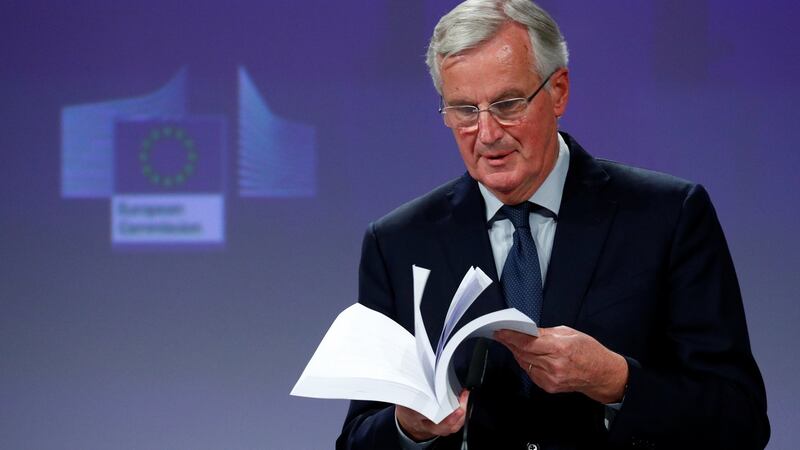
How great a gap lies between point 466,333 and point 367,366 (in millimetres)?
200

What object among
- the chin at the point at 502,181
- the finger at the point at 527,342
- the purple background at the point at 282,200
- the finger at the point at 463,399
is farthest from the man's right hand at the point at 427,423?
the purple background at the point at 282,200

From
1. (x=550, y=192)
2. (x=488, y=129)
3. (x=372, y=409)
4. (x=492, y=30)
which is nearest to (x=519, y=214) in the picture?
(x=550, y=192)

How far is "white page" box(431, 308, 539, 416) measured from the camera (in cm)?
135

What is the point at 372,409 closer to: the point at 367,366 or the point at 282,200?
the point at 367,366

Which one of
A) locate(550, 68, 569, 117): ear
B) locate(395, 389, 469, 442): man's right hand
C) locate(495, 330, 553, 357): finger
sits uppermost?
locate(550, 68, 569, 117): ear

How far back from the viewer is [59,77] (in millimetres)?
3615

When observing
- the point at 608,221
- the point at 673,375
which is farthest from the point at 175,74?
the point at 673,375

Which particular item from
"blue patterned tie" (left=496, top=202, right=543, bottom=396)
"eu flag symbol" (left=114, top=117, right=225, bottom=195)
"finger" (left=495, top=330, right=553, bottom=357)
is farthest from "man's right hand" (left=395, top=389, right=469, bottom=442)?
"eu flag symbol" (left=114, top=117, right=225, bottom=195)

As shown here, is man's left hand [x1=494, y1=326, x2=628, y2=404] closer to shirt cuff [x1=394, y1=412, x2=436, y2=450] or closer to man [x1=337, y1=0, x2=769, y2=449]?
man [x1=337, y1=0, x2=769, y2=449]

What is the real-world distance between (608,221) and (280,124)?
6.49ft

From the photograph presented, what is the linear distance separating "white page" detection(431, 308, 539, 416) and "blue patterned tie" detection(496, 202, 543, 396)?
29 centimetres

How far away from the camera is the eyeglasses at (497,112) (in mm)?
1728

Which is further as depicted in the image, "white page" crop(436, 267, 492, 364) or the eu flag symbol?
the eu flag symbol

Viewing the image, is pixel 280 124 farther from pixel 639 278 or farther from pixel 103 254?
pixel 639 278
